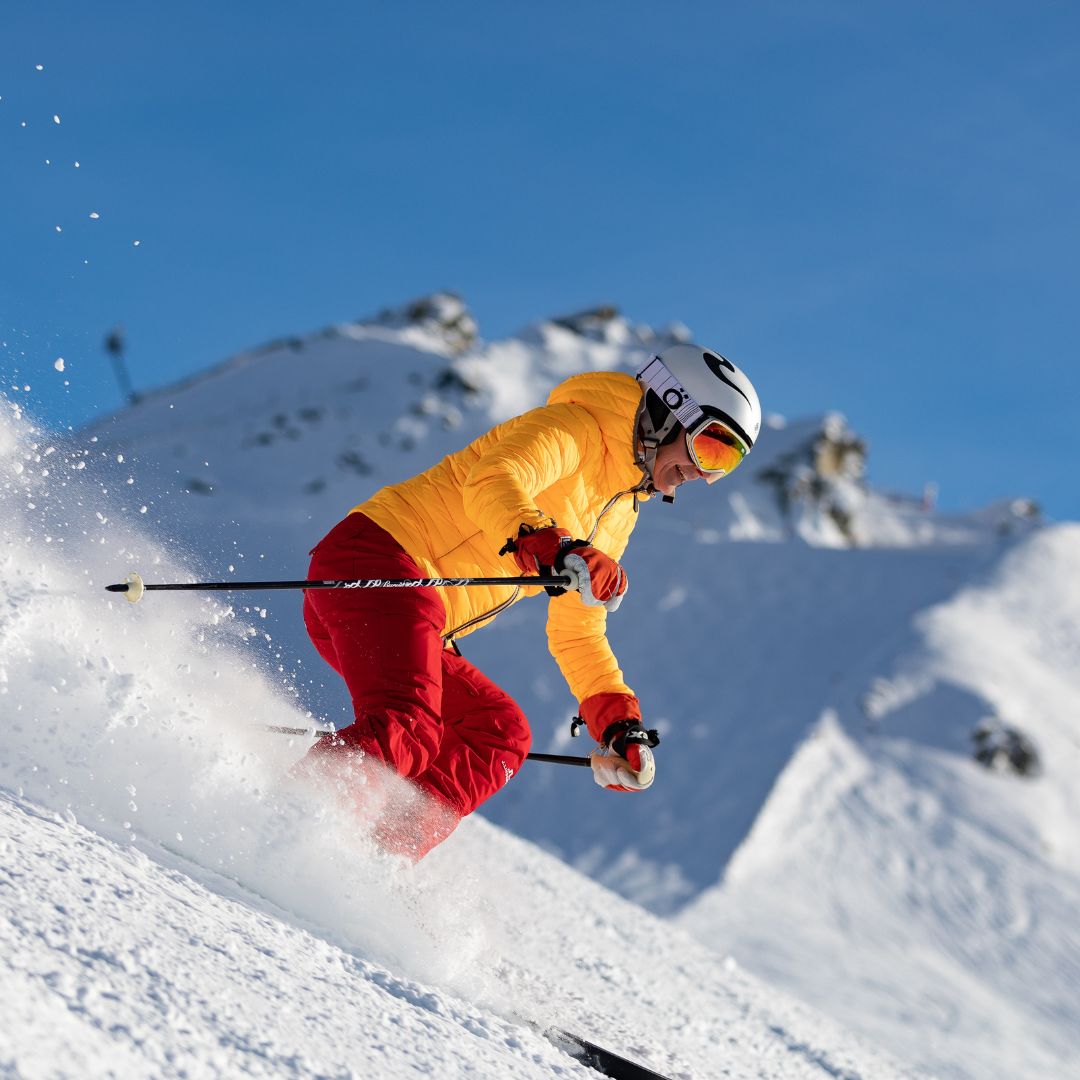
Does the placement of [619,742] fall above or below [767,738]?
below

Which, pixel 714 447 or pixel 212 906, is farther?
pixel 714 447

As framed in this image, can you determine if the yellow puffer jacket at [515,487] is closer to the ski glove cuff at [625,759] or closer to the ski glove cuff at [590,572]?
the ski glove cuff at [590,572]

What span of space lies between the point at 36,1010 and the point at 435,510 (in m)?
2.38

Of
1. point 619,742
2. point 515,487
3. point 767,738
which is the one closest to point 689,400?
point 515,487

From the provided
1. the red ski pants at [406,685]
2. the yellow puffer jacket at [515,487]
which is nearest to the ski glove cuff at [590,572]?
the yellow puffer jacket at [515,487]

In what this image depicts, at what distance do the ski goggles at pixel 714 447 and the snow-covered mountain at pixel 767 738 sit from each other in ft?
4.84

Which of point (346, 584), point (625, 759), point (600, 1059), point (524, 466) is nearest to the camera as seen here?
point (600, 1059)

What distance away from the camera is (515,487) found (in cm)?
369

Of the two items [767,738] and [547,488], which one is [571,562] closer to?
[547,488]

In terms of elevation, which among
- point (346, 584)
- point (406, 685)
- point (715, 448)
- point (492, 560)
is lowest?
point (406, 685)

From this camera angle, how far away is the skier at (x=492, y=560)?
11.6ft

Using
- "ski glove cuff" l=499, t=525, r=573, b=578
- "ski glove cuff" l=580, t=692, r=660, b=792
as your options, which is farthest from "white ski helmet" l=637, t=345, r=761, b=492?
"ski glove cuff" l=580, t=692, r=660, b=792

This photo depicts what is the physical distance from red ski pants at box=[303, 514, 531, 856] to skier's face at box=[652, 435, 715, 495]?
88 cm

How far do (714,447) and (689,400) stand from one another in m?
0.19
